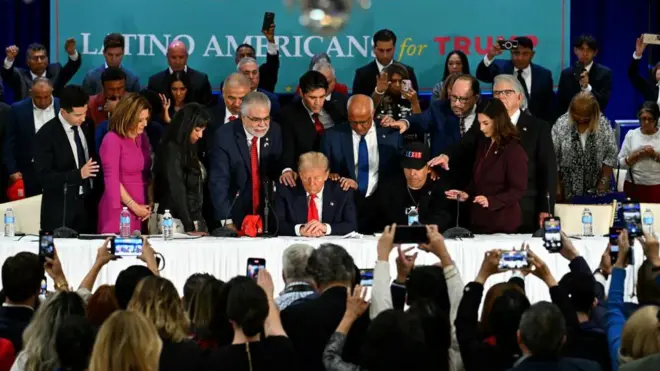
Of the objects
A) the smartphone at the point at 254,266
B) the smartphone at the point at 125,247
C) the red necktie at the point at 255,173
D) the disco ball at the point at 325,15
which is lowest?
Result: the smartphone at the point at 254,266

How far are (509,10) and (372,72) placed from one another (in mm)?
2046

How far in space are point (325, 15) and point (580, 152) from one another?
3.19 meters

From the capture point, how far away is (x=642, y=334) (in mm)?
5074

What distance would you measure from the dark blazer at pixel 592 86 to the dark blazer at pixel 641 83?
2.23 ft

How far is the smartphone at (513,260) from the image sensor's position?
6234 mm

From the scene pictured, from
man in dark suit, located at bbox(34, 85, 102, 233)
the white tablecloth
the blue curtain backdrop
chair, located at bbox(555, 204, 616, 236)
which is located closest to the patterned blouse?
chair, located at bbox(555, 204, 616, 236)

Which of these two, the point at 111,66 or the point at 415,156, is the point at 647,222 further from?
the point at 111,66

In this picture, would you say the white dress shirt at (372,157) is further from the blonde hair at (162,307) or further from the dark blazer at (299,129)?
the blonde hair at (162,307)

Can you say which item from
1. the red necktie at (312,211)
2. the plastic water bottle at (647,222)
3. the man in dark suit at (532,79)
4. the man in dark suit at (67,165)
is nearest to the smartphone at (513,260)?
the plastic water bottle at (647,222)

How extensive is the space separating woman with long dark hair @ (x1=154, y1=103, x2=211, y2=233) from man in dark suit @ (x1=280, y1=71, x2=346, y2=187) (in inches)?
26.1

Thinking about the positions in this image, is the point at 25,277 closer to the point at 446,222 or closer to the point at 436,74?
the point at 446,222

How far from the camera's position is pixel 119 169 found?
30.1 feet

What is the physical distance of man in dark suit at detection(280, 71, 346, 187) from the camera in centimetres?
962

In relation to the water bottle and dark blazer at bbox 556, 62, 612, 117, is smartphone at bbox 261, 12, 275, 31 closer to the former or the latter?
dark blazer at bbox 556, 62, 612, 117
